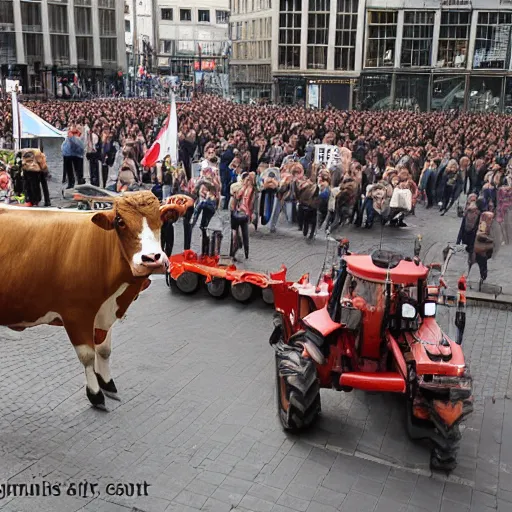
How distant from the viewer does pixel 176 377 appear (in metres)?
8.64

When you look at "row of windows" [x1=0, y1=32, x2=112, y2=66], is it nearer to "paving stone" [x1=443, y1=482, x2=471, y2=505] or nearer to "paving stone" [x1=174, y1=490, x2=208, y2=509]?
"paving stone" [x1=174, y1=490, x2=208, y2=509]

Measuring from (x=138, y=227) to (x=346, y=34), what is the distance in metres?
54.6

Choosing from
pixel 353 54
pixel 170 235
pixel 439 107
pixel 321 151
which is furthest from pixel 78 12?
pixel 170 235

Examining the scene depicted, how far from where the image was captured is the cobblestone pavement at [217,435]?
248 inches

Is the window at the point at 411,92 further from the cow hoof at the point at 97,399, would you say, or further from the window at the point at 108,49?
the cow hoof at the point at 97,399

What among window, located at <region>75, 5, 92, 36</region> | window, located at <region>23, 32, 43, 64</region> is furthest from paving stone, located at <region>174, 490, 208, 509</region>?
window, located at <region>75, 5, 92, 36</region>

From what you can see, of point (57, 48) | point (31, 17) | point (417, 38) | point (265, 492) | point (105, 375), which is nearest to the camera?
point (265, 492)

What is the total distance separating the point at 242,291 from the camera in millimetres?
11242

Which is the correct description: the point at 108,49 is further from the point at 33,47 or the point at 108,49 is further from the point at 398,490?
the point at 398,490

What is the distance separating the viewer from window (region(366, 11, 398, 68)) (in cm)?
5444

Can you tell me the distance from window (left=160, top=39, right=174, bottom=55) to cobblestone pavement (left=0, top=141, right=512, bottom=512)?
97919mm

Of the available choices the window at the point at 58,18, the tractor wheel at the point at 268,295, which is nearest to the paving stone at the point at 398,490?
the tractor wheel at the point at 268,295

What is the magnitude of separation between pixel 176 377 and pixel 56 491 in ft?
8.58

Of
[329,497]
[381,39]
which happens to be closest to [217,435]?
[329,497]
